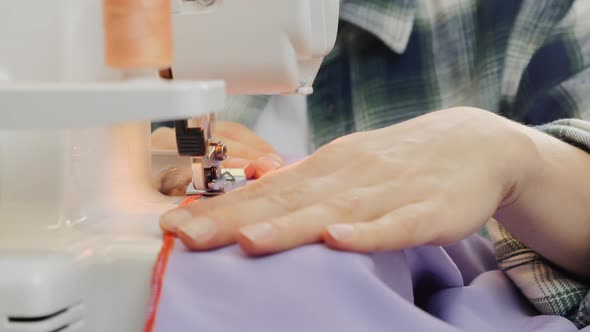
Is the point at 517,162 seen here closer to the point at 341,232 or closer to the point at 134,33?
the point at 341,232

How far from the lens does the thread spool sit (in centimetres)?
47

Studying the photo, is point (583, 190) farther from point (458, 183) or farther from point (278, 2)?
point (278, 2)

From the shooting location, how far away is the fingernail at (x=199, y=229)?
18.4 inches

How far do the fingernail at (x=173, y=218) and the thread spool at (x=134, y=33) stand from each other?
11 cm

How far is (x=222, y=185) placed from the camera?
2.12 ft

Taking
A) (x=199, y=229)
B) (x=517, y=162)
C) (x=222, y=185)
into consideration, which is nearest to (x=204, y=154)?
(x=222, y=185)

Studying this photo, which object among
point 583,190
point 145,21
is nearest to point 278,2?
point 145,21

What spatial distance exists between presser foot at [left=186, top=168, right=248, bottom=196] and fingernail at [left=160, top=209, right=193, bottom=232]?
13 centimetres

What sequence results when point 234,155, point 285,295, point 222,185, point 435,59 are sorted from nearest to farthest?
1. point 285,295
2. point 222,185
3. point 234,155
4. point 435,59

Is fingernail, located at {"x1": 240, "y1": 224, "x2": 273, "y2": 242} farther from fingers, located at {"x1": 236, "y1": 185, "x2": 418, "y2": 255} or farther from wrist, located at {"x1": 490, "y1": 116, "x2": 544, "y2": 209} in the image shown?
wrist, located at {"x1": 490, "y1": 116, "x2": 544, "y2": 209}

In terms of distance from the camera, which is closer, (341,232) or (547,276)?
(341,232)

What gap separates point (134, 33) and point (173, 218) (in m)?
0.14

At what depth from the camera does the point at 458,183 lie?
1.73 ft

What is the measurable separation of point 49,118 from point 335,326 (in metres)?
0.23
